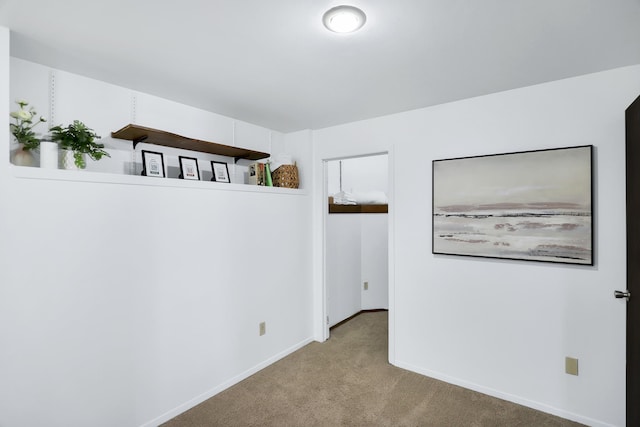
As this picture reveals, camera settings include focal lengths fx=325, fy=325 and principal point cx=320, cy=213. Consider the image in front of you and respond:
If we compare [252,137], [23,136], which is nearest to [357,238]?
[252,137]

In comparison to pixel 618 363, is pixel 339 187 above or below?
above

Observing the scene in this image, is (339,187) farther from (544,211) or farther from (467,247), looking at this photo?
(544,211)

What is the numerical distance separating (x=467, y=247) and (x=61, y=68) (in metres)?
3.03

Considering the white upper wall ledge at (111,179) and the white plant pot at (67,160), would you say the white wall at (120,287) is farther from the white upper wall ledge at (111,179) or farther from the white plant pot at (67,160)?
the white plant pot at (67,160)

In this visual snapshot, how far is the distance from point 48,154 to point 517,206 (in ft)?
9.76

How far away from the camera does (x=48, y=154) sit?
181 cm

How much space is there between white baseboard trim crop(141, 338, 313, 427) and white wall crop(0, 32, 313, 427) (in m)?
0.01

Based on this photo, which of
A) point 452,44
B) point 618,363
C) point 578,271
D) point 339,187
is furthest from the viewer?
point 339,187

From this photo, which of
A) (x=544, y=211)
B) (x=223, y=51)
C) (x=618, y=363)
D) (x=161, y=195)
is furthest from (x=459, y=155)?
(x=161, y=195)

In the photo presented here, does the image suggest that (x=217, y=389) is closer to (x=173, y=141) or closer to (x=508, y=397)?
(x=173, y=141)

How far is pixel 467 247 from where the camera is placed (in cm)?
254

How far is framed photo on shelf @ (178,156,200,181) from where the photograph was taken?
2.56m

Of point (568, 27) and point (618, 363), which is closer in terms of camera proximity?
point (568, 27)

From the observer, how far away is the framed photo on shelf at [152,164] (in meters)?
2.32
